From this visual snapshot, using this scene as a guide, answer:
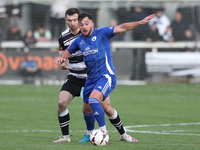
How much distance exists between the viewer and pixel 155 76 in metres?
20.0

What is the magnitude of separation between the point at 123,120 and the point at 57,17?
501 inches

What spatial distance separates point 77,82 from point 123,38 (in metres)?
14.0

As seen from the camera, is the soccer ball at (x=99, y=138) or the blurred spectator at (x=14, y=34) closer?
the soccer ball at (x=99, y=138)

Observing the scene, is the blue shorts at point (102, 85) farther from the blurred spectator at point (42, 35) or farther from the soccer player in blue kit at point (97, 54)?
the blurred spectator at point (42, 35)

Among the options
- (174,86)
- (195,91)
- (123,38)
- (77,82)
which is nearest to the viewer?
(77,82)

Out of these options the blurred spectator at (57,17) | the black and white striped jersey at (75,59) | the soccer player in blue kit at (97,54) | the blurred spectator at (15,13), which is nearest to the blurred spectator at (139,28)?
the blurred spectator at (57,17)

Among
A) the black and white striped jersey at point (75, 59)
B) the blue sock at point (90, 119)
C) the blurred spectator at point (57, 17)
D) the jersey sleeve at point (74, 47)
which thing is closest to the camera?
the jersey sleeve at point (74, 47)

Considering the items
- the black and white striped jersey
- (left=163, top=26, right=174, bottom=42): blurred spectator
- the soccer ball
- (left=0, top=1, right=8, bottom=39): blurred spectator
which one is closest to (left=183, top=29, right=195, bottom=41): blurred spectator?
(left=163, top=26, right=174, bottom=42): blurred spectator

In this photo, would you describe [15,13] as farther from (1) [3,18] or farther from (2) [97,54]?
(2) [97,54]

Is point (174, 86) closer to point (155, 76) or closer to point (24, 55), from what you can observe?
point (155, 76)

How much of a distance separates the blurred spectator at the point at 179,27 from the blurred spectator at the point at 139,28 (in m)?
1.50

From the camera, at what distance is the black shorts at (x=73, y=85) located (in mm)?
6818

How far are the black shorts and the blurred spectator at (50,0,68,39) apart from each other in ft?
45.8

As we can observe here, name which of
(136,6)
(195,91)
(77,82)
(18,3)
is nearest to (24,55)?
(18,3)
